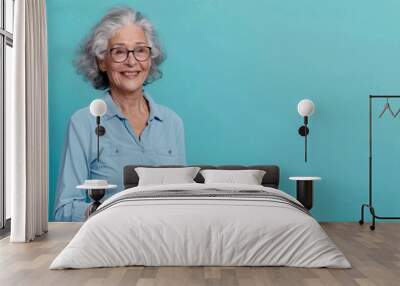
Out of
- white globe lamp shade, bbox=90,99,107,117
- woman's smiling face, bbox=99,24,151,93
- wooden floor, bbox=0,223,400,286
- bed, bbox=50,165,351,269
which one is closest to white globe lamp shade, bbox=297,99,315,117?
woman's smiling face, bbox=99,24,151,93

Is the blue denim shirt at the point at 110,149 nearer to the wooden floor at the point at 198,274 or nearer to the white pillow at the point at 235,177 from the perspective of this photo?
the white pillow at the point at 235,177

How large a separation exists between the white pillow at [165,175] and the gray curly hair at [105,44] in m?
1.24

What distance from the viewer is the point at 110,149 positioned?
24.9 ft

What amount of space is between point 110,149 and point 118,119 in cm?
40

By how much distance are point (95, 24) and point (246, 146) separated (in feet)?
8.15

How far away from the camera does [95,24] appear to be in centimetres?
773

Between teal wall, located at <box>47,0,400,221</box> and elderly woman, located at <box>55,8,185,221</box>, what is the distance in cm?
26

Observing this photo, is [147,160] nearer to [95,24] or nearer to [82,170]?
[82,170]

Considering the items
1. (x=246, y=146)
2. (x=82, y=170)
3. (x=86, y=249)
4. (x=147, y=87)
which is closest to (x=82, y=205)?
(x=82, y=170)

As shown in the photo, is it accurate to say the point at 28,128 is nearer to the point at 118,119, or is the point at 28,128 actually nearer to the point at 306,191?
the point at 118,119

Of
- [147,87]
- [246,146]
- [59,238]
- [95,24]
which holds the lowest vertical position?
[59,238]

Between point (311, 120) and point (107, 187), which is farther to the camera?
point (311, 120)

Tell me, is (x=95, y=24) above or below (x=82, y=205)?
above

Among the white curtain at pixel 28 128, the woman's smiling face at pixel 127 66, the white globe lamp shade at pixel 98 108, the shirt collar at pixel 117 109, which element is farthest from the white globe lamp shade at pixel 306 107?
the white curtain at pixel 28 128
